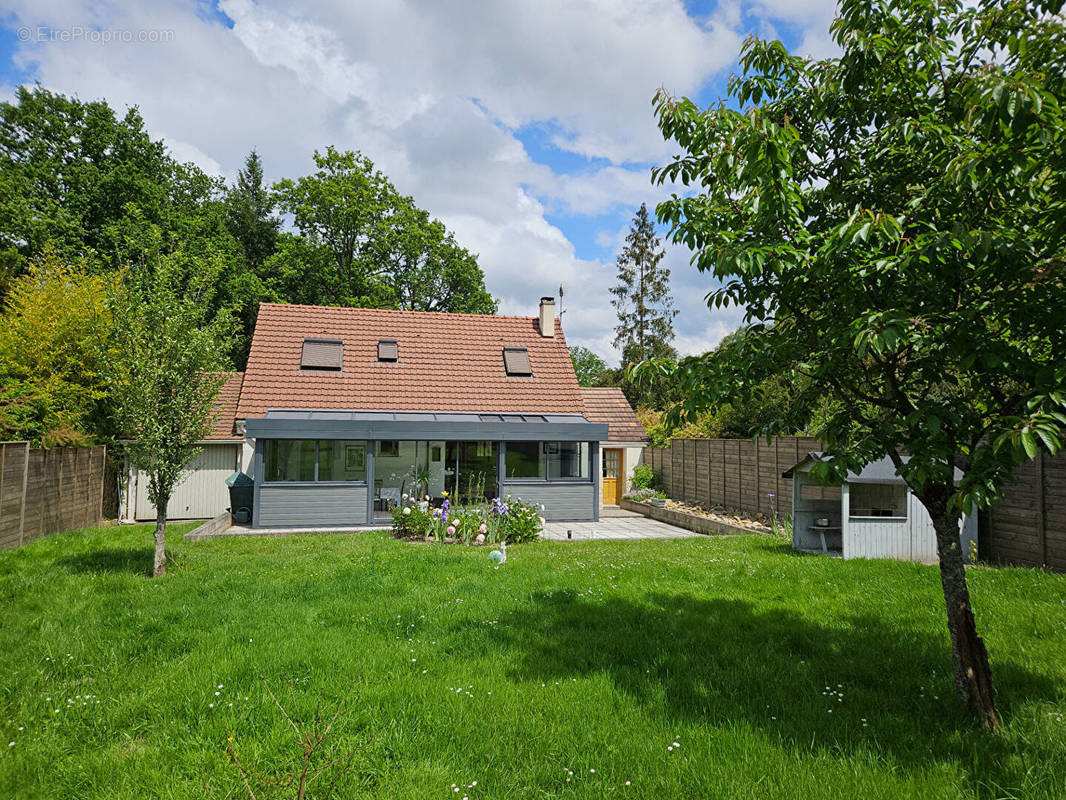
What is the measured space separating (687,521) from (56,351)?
17238mm

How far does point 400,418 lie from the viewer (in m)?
16.6

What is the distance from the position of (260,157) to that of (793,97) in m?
47.9

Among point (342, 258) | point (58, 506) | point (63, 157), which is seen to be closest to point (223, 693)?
point (58, 506)

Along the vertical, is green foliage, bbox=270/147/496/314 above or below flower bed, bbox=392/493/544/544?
above

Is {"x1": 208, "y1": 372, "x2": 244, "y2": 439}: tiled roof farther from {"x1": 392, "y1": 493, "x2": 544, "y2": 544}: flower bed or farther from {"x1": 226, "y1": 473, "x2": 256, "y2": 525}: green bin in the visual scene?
{"x1": 392, "y1": 493, "x2": 544, "y2": 544}: flower bed

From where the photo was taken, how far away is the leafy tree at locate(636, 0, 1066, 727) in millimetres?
3270

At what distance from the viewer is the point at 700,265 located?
4234 millimetres

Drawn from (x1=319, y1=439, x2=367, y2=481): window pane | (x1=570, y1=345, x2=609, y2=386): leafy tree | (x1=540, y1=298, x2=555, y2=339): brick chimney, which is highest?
(x1=570, y1=345, x2=609, y2=386): leafy tree

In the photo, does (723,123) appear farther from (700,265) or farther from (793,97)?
(700,265)

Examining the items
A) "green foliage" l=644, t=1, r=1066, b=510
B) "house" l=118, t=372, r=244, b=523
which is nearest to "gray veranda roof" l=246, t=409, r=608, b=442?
"house" l=118, t=372, r=244, b=523

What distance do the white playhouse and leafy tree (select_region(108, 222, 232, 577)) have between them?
9.60 metres

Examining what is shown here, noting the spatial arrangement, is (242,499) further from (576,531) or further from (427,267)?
(427,267)

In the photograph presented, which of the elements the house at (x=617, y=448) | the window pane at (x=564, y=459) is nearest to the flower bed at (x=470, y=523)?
the window pane at (x=564, y=459)

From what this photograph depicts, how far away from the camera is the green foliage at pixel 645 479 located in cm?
2114
